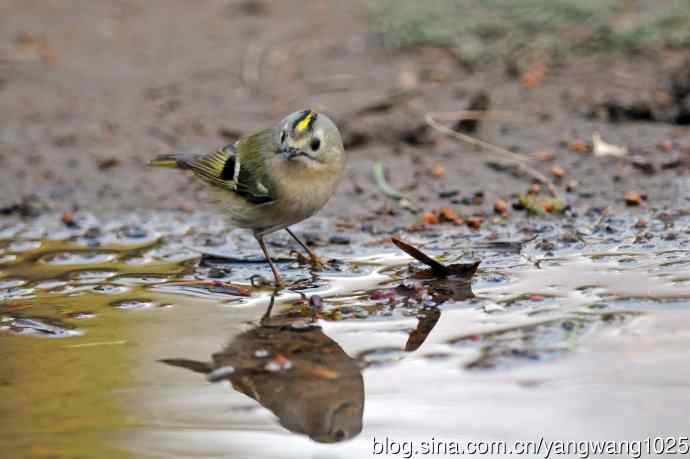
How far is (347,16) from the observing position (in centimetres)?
932

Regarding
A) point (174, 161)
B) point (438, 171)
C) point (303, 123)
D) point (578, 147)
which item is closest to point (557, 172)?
point (578, 147)

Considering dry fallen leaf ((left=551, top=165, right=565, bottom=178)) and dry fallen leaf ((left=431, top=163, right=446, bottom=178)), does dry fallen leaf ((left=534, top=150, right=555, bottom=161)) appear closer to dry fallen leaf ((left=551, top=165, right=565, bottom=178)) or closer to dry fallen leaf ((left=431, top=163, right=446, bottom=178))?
dry fallen leaf ((left=551, top=165, right=565, bottom=178))

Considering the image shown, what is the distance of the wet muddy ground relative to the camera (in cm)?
348

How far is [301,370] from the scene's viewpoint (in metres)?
3.86

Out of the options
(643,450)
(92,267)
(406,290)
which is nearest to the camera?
(643,450)

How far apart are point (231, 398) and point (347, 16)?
6198 millimetres

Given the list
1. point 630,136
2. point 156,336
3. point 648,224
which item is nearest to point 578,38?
point 630,136

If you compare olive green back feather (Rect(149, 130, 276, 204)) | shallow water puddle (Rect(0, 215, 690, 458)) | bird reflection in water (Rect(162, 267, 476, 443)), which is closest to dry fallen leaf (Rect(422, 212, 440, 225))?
shallow water puddle (Rect(0, 215, 690, 458))

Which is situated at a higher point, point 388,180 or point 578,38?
point 578,38

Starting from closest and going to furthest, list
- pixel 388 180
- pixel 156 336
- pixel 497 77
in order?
pixel 156 336 → pixel 388 180 → pixel 497 77

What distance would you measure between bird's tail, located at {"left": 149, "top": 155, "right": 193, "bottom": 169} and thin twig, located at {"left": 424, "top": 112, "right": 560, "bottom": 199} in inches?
76.8

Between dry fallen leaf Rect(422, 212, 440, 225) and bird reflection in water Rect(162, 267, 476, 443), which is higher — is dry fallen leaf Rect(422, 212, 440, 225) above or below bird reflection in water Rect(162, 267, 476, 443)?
below

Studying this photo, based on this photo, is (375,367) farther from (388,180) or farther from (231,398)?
(388,180)

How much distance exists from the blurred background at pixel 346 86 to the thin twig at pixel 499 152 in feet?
0.25
